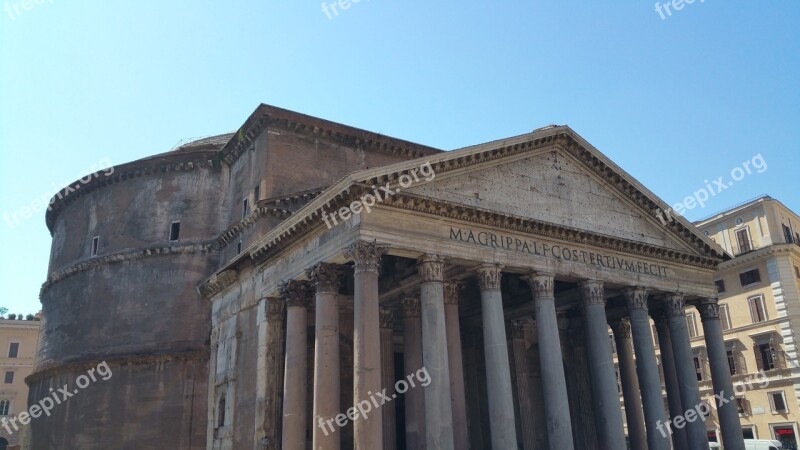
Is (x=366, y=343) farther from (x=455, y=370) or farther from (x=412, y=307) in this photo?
(x=412, y=307)

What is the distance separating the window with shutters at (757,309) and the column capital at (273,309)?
66.9 feet

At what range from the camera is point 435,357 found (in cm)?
1298

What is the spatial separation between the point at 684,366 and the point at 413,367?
758 cm

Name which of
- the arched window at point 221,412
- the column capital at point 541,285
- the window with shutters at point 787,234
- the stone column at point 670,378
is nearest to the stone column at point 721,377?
the stone column at point 670,378

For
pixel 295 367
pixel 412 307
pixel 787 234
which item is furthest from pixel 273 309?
pixel 787 234

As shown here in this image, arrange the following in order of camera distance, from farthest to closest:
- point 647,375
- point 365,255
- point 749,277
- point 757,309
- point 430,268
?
point 749,277 → point 757,309 → point 647,375 → point 430,268 → point 365,255

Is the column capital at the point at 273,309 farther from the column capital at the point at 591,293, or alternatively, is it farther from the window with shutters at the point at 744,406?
the window with shutters at the point at 744,406

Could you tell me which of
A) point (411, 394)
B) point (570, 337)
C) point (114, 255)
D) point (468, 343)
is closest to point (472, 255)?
point (411, 394)

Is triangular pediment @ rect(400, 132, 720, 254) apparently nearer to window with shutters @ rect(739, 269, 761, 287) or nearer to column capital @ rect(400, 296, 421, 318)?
column capital @ rect(400, 296, 421, 318)

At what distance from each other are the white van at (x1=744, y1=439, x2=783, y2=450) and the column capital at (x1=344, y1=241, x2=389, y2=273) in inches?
732

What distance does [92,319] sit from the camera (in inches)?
900

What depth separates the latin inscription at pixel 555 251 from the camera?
571 inches

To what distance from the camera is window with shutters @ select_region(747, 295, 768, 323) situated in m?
26.5

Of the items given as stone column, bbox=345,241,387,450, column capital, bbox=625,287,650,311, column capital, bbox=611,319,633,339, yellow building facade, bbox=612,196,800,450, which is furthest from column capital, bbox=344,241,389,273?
yellow building facade, bbox=612,196,800,450
